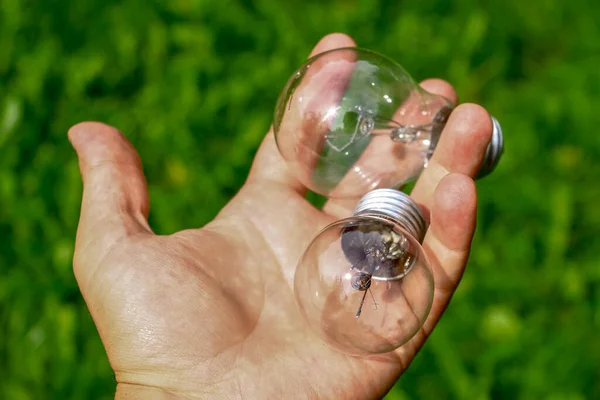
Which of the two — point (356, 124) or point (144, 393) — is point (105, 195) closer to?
point (144, 393)

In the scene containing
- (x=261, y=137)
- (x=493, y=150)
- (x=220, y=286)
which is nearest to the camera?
(x=220, y=286)

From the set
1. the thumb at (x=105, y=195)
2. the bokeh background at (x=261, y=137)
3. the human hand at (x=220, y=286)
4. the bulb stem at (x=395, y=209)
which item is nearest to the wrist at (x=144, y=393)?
the human hand at (x=220, y=286)

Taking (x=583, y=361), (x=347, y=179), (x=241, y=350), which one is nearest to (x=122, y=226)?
(x=241, y=350)

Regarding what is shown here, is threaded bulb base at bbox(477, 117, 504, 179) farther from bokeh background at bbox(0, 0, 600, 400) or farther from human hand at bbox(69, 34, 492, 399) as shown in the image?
bokeh background at bbox(0, 0, 600, 400)

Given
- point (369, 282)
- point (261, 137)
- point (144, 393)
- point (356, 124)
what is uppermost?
point (356, 124)

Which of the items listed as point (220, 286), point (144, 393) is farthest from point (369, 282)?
point (144, 393)

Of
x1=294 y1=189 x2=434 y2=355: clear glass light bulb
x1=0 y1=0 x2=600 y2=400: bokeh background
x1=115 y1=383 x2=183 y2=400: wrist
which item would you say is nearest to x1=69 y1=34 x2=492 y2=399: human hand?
x1=115 y1=383 x2=183 y2=400: wrist

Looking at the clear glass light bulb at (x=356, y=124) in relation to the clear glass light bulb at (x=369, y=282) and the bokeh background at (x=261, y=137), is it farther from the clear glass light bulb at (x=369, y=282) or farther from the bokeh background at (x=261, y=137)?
the bokeh background at (x=261, y=137)
